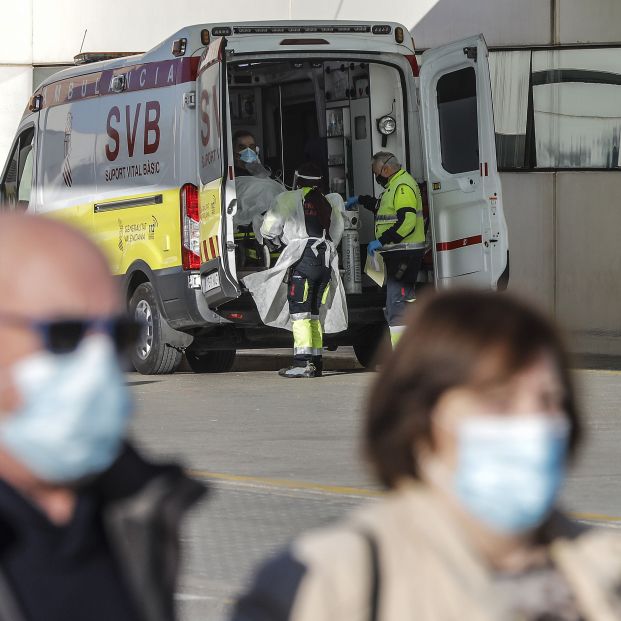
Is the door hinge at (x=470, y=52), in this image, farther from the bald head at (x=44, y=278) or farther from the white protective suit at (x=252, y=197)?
the bald head at (x=44, y=278)

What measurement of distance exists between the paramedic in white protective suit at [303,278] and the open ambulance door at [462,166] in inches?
33.4

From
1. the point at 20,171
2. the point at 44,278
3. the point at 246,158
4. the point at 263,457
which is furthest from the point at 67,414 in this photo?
the point at 20,171

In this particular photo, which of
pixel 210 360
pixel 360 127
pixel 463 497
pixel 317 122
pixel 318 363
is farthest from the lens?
pixel 317 122

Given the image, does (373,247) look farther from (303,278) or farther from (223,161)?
(223,161)

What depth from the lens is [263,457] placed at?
342 inches

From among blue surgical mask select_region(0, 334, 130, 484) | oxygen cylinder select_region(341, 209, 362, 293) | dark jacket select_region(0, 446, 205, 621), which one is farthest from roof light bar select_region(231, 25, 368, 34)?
blue surgical mask select_region(0, 334, 130, 484)

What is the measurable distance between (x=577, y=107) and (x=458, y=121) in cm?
538

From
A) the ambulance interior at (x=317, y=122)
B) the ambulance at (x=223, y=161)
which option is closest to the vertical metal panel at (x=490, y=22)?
the ambulance interior at (x=317, y=122)

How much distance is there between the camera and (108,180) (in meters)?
13.9

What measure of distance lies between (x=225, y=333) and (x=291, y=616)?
11.7 metres

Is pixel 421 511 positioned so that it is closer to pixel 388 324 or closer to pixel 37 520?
pixel 37 520

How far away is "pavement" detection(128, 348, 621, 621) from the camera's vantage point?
579 cm

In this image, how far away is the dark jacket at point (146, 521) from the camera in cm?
213

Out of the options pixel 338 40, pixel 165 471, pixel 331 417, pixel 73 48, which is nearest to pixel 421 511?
pixel 165 471
